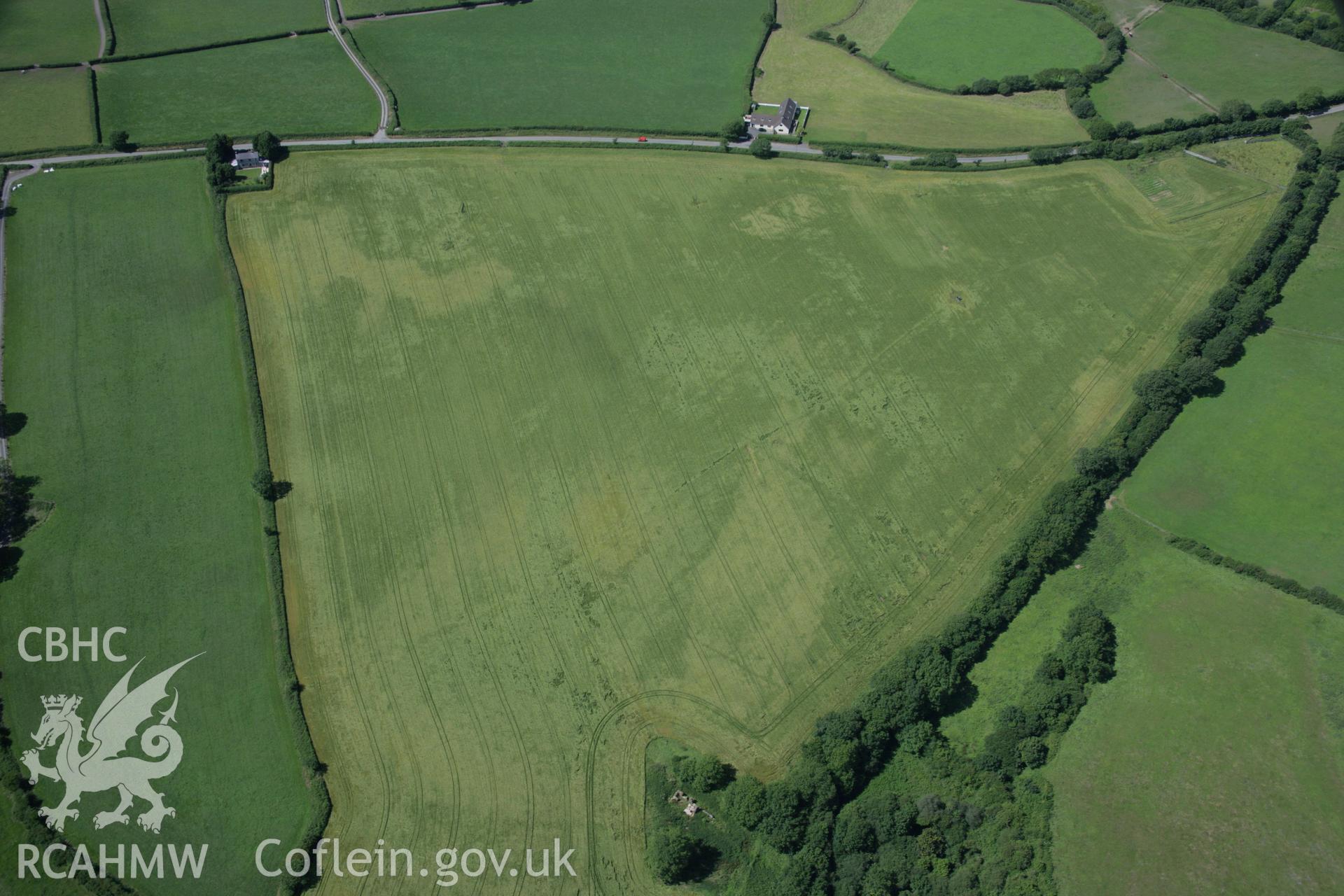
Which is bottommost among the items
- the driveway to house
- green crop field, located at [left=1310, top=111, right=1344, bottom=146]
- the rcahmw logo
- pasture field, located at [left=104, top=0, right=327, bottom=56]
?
the rcahmw logo

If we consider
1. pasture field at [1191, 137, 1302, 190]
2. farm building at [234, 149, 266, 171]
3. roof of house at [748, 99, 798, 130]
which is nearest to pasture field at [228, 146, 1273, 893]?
farm building at [234, 149, 266, 171]

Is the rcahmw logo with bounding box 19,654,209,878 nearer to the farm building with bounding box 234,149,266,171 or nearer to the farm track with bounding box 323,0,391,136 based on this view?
the farm building with bounding box 234,149,266,171

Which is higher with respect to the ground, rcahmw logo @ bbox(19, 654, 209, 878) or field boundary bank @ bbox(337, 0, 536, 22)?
field boundary bank @ bbox(337, 0, 536, 22)

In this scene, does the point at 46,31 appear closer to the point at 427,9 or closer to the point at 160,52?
the point at 160,52

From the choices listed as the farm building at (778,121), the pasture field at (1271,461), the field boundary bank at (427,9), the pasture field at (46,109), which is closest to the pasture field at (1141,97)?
the pasture field at (1271,461)

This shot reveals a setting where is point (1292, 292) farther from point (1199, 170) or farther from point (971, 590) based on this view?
point (971, 590)

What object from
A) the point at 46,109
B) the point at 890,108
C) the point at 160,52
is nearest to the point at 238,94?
the point at 160,52
